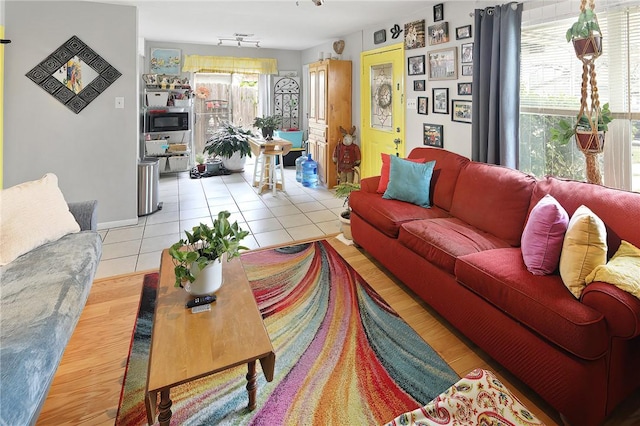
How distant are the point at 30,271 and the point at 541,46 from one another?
3.74 metres

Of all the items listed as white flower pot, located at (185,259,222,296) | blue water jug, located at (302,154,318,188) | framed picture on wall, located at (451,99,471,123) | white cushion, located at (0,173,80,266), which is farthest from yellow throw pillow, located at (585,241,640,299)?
blue water jug, located at (302,154,318,188)

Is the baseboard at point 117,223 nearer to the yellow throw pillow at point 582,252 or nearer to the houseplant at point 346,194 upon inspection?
the houseplant at point 346,194

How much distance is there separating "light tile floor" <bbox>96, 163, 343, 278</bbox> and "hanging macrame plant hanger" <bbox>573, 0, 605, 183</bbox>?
233 cm

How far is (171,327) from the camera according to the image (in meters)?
1.55

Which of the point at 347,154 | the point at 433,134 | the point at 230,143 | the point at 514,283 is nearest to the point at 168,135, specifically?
the point at 230,143

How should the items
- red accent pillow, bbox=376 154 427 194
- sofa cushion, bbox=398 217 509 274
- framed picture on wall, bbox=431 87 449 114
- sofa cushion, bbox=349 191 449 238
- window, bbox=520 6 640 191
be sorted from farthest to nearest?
framed picture on wall, bbox=431 87 449 114
red accent pillow, bbox=376 154 427 194
sofa cushion, bbox=349 191 449 238
window, bbox=520 6 640 191
sofa cushion, bbox=398 217 509 274

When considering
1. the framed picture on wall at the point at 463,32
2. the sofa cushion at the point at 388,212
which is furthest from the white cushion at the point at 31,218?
the framed picture on wall at the point at 463,32

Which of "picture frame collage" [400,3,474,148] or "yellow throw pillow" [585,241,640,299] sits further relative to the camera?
"picture frame collage" [400,3,474,148]

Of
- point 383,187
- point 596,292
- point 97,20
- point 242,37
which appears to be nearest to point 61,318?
point 596,292

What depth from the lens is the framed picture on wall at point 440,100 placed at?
3.77 metres

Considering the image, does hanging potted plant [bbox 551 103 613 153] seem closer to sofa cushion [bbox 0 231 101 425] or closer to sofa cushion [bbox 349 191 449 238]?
sofa cushion [bbox 349 191 449 238]

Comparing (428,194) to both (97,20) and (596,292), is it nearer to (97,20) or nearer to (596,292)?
(596,292)

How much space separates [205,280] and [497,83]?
9.06 ft

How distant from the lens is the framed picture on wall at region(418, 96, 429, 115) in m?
4.08
